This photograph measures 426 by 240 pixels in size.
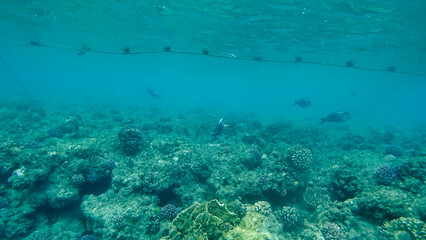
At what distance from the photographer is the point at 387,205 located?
4.93 meters

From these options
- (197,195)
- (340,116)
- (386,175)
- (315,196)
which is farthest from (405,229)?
(340,116)

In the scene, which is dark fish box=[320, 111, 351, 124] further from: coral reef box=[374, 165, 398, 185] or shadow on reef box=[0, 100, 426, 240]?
coral reef box=[374, 165, 398, 185]

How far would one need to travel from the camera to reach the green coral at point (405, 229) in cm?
411

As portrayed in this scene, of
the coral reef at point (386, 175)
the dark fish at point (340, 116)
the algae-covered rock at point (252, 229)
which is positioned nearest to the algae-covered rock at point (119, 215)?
the algae-covered rock at point (252, 229)

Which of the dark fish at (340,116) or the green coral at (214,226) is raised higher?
the green coral at (214,226)

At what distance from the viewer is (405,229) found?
4270mm

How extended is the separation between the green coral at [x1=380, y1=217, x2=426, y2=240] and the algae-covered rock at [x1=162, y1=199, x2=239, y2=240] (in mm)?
3273

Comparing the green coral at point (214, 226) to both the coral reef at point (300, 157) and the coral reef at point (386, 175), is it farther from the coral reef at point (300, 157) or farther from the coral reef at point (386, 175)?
the coral reef at point (386, 175)

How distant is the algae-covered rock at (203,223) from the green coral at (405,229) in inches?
129

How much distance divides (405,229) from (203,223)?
4.20 m

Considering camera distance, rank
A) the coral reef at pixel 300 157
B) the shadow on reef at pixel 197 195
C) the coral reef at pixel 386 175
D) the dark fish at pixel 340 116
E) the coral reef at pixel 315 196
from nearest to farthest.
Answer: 1. the shadow on reef at pixel 197 195
2. the coral reef at pixel 386 175
3. the coral reef at pixel 315 196
4. the coral reef at pixel 300 157
5. the dark fish at pixel 340 116

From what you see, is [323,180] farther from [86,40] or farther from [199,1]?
[86,40]

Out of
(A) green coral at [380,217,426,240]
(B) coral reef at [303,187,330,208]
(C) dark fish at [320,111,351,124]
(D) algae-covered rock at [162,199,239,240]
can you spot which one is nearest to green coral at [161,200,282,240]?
(D) algae-covered rock at [162,199,239,240]

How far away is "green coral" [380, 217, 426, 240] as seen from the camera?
13.5 ft
